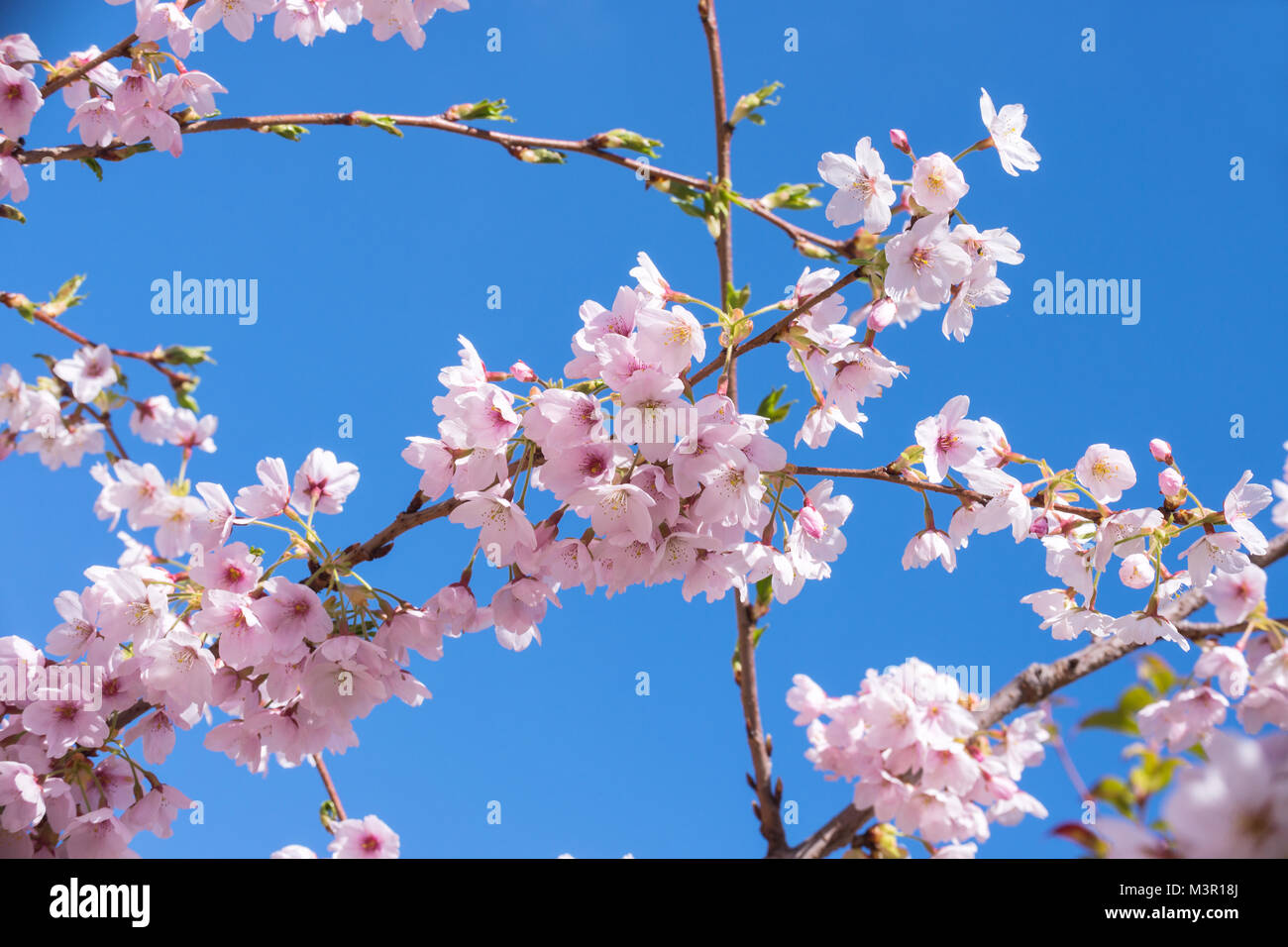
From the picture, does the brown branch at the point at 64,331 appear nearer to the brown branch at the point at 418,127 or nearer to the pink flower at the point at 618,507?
the brown branch at the point at 418,127

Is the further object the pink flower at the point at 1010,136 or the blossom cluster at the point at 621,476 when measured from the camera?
the pink flower at the point at 1010,136

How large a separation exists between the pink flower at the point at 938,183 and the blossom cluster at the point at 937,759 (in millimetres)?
788

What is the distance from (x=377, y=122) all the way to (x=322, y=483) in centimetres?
82

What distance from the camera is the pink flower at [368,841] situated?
4.22 feet

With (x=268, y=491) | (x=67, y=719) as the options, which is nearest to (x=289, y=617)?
(x=268, y=491)

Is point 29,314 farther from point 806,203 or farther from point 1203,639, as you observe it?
point 1203,639

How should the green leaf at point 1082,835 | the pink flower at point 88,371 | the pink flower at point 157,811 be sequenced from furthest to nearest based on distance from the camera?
the pink flower at point 88,371, the pink flower at point 157,811, the green leaf at point 1082,835

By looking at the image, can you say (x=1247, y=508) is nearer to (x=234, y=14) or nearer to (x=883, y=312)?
(x=883, y=312)

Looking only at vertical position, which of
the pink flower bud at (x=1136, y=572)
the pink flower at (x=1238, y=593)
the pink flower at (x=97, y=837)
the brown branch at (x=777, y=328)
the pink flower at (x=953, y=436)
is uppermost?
the brown branch at (x=777, y=328)

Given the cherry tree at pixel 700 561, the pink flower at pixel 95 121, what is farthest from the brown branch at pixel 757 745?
the pink flower at pixel 95 121

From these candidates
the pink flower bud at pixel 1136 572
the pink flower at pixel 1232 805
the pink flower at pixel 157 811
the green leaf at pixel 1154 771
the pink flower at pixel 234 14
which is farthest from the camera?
the pink flower at pixel 234 14

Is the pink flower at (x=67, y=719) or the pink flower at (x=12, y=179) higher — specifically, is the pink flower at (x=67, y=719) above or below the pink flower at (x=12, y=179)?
below

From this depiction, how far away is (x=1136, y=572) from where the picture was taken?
5.55 ft
